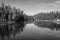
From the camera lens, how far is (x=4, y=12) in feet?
320

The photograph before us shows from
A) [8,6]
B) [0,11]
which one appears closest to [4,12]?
[0,11]

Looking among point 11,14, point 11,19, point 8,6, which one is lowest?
point 11,19

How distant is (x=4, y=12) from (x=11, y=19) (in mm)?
11593

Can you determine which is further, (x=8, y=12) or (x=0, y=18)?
(x=8, y=12)

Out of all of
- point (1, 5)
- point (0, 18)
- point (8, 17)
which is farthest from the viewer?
point (1, 5)

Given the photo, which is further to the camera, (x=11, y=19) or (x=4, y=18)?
(x=11, y=19)

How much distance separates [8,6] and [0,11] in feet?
65.9

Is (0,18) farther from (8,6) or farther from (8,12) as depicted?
(8,6)

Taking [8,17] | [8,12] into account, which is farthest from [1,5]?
[8,17]

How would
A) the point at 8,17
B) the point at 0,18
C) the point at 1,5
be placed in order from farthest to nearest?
the point at 1,5 → the point at 8,17 → the point at 0,18

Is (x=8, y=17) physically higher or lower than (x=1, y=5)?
lower

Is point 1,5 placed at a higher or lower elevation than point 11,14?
higher

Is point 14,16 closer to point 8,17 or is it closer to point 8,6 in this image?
point 8,17

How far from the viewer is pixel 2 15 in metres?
93.3
